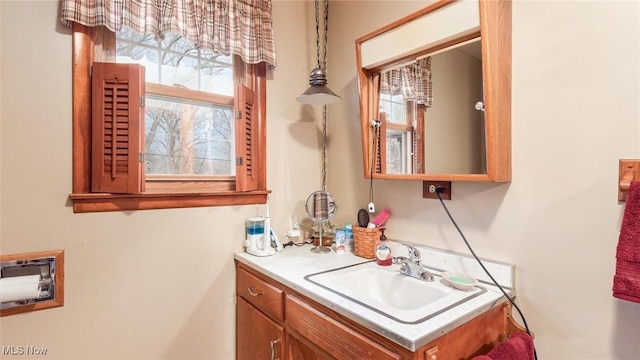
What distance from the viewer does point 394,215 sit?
162 cm

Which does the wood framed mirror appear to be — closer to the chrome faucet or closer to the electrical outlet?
the electrical outlet

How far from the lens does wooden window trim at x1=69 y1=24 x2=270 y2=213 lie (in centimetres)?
129

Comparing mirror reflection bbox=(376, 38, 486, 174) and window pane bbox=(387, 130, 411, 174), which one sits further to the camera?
window pane bbox=(387, 130, 411, 174)

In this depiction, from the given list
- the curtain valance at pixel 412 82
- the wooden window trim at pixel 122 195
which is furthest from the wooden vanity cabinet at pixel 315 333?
the curtain valance at pixel 412 82

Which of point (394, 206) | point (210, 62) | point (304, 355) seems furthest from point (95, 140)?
point (394, 206)

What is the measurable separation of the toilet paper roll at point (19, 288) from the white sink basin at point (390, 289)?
3.41 ft

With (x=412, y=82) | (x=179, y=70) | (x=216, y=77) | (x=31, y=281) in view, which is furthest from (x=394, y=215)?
(x=31, y=281)

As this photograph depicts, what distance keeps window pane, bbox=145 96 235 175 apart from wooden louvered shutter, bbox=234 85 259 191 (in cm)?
10

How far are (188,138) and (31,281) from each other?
84 cm

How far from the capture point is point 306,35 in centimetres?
195

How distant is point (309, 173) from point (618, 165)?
1.41 metres

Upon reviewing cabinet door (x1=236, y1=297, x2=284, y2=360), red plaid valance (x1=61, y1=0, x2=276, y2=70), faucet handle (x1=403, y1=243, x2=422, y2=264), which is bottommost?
cabinet door (x1=236, y1=297, x2=284, y2=360)

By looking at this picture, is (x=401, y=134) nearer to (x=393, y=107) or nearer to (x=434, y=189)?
(x=393, y=107)

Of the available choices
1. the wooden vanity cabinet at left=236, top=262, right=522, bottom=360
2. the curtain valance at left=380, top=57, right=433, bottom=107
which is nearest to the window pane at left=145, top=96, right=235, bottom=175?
the wooden vanity cabinet at left=236, top=262, right=522, bottom=360
